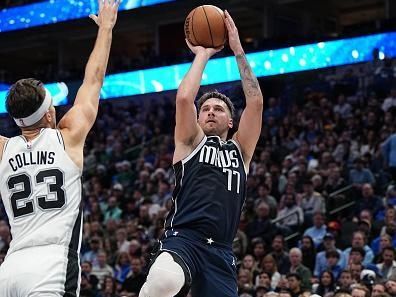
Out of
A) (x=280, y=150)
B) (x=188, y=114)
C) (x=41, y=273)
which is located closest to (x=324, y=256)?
(x=280, y=150)

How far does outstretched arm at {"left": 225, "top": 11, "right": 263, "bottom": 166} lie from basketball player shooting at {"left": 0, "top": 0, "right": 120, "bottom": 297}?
5.66ft

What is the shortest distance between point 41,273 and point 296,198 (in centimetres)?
1028

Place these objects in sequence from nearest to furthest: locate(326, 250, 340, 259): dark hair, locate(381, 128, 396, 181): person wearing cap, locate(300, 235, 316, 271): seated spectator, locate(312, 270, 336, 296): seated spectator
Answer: locate(312, 270, 336, 296): seated spectator
locate(326, 250, 340, 259): dark hair
locate(300, 235, 316, 271): seated spectator
locate(381, 128, 396, 181): person wearing cap

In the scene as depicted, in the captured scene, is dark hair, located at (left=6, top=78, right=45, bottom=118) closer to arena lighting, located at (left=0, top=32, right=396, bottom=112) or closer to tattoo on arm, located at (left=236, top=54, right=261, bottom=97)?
tattoo on arm, located at (left=236, top=54, right=261, bottom=97)

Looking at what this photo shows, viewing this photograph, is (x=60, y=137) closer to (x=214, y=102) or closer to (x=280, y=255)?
(x=214, y=102)

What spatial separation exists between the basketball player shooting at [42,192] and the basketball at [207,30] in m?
1.72

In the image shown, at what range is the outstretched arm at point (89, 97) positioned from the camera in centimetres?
464

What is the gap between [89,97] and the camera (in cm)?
474

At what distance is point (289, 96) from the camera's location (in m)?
20.2

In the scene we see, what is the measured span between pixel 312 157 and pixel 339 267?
459 centimetres

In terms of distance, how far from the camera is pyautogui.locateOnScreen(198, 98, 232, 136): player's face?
6.12 m

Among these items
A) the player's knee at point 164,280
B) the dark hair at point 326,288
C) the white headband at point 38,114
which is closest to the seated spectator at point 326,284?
the dark hair at point 326,288

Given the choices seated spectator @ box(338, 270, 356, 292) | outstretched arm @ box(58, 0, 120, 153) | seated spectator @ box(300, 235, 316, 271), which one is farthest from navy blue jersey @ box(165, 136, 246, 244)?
seated spectator @ box(300, 235, 316, 271)

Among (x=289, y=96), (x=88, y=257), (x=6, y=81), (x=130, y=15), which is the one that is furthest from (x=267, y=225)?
(x=6, y=81)
